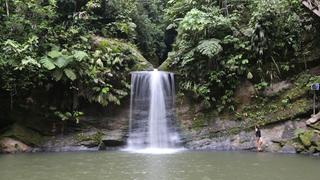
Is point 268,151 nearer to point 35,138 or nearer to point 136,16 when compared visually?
point 35,138

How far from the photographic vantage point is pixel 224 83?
1831cm

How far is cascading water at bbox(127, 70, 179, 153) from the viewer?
17.9 m

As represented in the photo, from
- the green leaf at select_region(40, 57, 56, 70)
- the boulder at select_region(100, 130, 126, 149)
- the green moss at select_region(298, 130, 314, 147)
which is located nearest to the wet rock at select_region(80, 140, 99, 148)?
the boulder at select_region(100, 130, 126, 149)

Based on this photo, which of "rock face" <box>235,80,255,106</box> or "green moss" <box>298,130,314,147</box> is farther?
"rock face" <box>235,80,255,106</box>

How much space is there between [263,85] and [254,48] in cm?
157

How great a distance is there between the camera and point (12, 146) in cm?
1631

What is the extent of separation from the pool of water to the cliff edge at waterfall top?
2822mm

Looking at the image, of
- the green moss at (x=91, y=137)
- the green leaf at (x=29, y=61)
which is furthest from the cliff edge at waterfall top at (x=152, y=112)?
the green leaf at (x=29, y=61)

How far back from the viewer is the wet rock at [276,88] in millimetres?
17348

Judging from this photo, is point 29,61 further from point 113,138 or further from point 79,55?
point 113,138

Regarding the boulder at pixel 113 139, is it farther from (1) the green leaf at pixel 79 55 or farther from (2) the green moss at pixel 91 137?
(1) the green leaf at pixel 79 55

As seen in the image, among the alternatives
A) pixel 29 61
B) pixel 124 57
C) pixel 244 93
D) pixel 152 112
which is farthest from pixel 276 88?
pixel 29 61

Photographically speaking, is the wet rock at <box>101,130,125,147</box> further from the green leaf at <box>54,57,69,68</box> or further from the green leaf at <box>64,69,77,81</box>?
the green leaf at <box>54,57,69,68</box>

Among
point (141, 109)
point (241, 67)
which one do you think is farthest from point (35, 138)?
point (241, 67)
